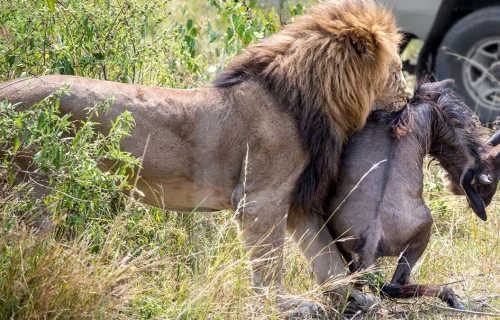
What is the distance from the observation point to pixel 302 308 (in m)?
4.46

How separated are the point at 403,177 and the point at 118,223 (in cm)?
141

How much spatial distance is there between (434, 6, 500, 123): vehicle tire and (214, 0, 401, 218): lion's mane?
3.56m

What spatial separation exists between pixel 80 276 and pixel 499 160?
242 centimetres

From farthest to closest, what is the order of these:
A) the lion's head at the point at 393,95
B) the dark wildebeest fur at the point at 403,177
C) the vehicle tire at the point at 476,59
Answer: the vehicle tire at the point at 476,59 < the lion's head at the point at 393,95 < the dark wildebeest fur at the point at 403,177

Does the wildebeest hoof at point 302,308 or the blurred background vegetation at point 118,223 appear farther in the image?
the wildebeest hoof at point 302,308

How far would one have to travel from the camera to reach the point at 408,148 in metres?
4.56

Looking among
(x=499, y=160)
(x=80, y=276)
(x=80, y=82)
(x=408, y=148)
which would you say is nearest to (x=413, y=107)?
(x=408, y=148)

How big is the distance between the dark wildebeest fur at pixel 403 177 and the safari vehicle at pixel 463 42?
313cm

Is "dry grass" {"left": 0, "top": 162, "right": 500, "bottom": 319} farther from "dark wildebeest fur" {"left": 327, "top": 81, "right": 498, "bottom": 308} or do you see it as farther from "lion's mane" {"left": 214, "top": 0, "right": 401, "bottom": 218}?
"lion's mane" {"left": 214, "top": 0, "right": 401, "bottom": 218}

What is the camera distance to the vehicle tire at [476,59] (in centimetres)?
794

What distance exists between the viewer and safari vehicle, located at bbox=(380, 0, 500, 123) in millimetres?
7965

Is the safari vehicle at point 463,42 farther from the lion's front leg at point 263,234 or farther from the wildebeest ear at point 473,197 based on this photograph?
the lion's front leg at point 263,234

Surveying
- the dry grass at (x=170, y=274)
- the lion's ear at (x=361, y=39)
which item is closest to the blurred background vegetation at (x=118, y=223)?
the dry grass at (x=170, y=274)

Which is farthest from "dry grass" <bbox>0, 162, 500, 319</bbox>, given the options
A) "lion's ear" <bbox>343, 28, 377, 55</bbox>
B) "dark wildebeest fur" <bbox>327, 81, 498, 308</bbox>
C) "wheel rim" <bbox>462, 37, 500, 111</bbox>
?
"wheel rim" <bbox>462, 37, 500, 111</bbox>
